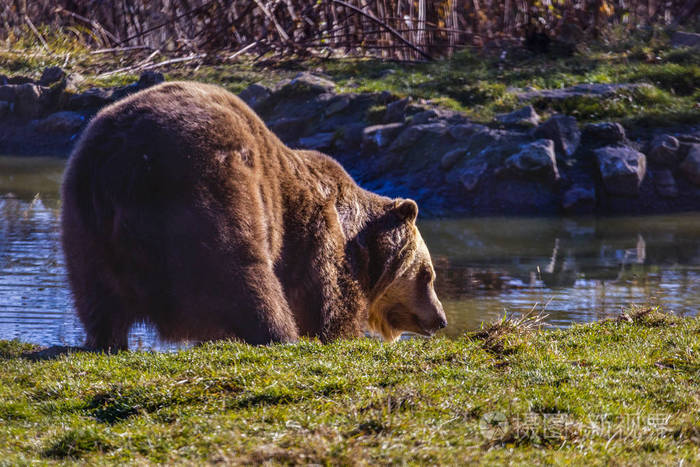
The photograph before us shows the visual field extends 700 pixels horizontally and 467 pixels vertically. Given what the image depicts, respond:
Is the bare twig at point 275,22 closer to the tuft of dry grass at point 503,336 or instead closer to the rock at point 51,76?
the rock at point 51,76

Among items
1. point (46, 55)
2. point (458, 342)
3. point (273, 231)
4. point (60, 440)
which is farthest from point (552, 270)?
point (46, 55)

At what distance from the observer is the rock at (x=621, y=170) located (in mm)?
15578

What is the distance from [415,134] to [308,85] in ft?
13.4

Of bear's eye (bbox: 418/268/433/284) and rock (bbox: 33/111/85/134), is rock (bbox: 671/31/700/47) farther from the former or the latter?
bear's eye (bbox: 418/268/433/284)

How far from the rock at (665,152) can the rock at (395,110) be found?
17.0 ft

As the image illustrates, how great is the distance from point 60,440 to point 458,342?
3.34 metres

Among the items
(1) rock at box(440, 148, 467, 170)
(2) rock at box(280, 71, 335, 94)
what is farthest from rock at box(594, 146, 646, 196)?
(2) rock at box(280, 71, 335, 94)

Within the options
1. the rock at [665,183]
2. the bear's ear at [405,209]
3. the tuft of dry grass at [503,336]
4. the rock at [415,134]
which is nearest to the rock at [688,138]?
the rock at [665,183]

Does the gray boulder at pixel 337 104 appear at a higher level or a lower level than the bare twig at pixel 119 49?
lower

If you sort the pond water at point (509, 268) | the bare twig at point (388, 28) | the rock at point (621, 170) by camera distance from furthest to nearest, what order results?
the bare twig at point (388, 28) → the rock at point (621, 170) → the pond water at point (509, 268)

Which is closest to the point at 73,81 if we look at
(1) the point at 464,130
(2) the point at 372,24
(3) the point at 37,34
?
(3) the point at 37,34

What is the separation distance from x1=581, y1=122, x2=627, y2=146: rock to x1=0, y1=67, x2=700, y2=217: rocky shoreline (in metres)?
0.02

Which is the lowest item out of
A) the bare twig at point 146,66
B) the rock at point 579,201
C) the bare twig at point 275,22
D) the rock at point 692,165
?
the rock at point 579,201

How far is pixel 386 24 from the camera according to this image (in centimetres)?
2291
